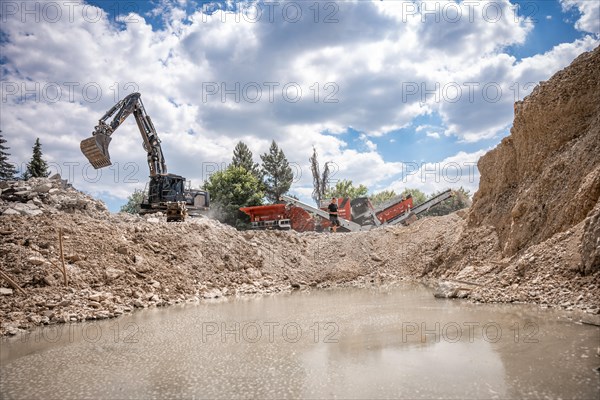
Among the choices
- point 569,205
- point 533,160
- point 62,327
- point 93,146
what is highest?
point 93,146

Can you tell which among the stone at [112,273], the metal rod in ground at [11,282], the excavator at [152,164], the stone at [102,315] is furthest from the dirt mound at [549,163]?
the excavator at [152,164]

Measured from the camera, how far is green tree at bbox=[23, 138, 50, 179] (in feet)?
133

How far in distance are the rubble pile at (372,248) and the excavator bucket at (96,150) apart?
1540 millimetres

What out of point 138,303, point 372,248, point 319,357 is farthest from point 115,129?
point 319,357

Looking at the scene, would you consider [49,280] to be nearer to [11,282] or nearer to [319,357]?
[11,282]

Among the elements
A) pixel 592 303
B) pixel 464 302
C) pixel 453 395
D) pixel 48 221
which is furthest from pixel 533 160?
pixel 48 221

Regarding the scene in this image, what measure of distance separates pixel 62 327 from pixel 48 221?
5006mm

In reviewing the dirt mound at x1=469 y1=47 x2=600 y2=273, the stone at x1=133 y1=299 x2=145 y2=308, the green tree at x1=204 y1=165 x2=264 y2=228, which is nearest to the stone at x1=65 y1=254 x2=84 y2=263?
the stone at x1=133 y1=299 x2=145 y2=308

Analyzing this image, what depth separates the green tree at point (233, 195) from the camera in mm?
37562

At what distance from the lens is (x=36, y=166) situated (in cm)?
4103

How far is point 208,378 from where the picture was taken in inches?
168

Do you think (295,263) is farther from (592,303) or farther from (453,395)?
(453,395)

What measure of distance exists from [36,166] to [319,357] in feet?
152

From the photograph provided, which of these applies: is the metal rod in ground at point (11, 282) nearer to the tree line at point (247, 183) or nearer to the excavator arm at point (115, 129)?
the excavator arm at point (115, 129)
